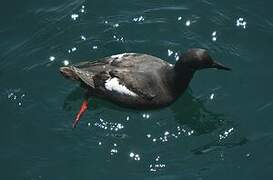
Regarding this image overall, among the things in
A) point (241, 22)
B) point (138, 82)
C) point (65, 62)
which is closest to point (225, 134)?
point (138, 82)

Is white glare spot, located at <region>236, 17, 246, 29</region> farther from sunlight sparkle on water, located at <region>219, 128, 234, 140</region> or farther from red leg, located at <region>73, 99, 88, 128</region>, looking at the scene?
red leg, located at <region>73, 99, 88, 128</region>

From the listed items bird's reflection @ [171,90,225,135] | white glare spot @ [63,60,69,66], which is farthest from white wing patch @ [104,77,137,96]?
white glare spot @ [63,60,69,66]

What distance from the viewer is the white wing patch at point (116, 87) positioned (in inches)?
448

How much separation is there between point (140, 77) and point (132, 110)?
2.72ft

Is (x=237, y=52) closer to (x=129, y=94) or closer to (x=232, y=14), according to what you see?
(x=232, y=14)

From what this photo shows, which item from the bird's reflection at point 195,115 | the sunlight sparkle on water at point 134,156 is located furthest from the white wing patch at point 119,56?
the sunlight sparkle on water at point 134,156

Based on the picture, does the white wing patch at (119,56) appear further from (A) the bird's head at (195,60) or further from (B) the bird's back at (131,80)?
(A) the bird's head at (195,60)

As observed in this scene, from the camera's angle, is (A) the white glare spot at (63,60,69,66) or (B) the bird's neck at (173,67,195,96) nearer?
(B) the bird's neck at (173,67,195,96)

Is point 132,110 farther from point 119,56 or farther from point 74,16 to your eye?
point 74,16

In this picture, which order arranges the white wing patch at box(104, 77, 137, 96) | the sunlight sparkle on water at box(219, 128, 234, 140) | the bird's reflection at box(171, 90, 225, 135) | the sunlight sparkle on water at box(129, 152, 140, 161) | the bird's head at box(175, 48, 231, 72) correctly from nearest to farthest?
the bird's head at box(175, 48, 231, 72), the white wing patch at box(104, 77, 137, 96), the sunlight sparkle on water at box(129, 152, 140, 161), the sunlight sparkle on water at box(219, 128, 234, 140), the bird's reflection at box(171, 90, 225, 135)

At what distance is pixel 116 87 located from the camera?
1141 cm

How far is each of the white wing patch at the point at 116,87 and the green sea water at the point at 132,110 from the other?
28.2 inches

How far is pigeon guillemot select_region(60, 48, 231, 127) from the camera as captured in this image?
11.4m

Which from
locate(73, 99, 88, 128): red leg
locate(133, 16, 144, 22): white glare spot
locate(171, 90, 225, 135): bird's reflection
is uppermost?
locate(133, 16, 144, 22): white glare spot
